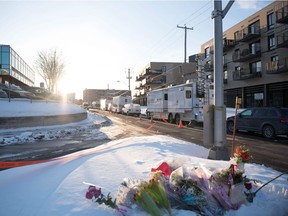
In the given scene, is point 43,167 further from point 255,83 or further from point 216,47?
point 255,83

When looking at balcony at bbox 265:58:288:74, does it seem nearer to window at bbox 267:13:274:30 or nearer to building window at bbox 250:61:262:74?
building window at bbox 250:61:262:74

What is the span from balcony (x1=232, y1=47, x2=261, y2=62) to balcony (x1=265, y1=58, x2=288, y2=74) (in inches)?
115

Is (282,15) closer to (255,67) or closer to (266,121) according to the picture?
→ (255,67)

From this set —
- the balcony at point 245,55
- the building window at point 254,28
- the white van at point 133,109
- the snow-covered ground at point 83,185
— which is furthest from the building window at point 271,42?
the snow-covered ground at point 83,185

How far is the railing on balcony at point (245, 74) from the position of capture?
35.5 meters

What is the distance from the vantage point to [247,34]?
36656 millimetres

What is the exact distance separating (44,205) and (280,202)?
339cm

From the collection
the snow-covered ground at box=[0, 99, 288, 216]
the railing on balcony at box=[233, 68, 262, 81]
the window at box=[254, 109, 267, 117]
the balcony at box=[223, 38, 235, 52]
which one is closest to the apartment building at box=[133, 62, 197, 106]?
the balcony at box=[223, 38, 235, 52]

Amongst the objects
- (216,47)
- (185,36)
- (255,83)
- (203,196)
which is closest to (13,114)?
(216,47)

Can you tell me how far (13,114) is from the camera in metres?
17.5

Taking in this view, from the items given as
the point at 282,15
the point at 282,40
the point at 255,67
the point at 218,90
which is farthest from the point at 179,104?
the point at 255,67

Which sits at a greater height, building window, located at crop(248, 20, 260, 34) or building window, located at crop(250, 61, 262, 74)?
building window, located at crop(248, 20, 260, 34)

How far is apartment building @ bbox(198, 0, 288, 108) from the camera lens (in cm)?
3155

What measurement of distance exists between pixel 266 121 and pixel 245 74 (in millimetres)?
25571
